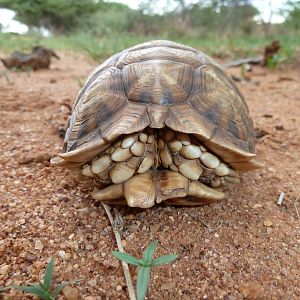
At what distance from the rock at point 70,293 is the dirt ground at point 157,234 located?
26mm

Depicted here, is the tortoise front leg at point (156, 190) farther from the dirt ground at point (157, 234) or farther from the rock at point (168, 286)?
the rock at point (168, 286)

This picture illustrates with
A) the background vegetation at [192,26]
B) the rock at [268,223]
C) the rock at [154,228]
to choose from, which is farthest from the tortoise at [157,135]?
the background vegetation at [192,26]

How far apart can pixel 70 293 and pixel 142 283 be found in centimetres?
26

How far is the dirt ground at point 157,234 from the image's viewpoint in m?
1.30

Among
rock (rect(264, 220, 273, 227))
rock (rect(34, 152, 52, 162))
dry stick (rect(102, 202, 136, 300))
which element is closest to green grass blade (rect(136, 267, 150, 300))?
dry stick (rect(102, 202, 136, 300))

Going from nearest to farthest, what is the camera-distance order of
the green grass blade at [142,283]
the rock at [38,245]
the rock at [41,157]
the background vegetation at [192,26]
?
1. the green grass blade at [142,283]
2. the rock at [38,245]
3. the rock at [41,157]
4. the background vegetation at [192,26]

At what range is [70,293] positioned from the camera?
3.96 feet

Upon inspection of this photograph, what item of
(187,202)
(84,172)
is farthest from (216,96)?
(84,172)

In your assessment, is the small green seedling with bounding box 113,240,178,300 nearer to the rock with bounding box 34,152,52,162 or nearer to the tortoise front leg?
the tortoise front leg

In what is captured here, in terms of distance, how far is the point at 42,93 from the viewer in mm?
3422

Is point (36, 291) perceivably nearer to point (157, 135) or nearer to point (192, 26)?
point (157, 135)

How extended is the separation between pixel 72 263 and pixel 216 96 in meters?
0.92

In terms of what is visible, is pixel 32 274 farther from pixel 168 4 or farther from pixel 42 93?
pixel 168 4

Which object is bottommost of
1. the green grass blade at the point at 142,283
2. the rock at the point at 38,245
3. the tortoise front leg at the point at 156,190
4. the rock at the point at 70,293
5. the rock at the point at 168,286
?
the rock at the point at 168,286
